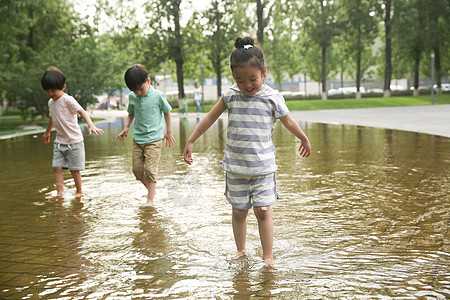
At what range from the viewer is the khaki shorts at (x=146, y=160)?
228 inches

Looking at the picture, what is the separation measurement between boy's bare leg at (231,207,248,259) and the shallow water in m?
0.10

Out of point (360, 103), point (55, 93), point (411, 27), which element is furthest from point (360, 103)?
point (55, 93)

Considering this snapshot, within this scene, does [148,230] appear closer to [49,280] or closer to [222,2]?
[49,280]

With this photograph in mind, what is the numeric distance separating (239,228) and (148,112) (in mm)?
2428

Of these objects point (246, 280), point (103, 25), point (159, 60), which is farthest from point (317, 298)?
point (103, 25)

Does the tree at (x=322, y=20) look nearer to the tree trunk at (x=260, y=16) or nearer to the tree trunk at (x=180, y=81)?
the tree trunk at (x=260, y=16)

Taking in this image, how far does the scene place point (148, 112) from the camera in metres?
5.76

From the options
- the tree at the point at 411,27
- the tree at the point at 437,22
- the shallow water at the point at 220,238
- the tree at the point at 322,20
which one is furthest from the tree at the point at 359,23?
the shallow water at the point at 220,238

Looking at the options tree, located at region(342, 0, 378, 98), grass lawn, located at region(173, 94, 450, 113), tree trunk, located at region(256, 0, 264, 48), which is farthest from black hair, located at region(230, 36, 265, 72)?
tree, located at region(342, 0, 378, 98)

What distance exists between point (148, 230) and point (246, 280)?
1525mm

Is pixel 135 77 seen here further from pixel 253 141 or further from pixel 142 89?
pixel 253 141

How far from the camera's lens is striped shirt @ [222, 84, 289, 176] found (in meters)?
Result: 3.48

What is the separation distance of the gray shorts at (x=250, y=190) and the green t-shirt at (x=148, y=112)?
237 cm

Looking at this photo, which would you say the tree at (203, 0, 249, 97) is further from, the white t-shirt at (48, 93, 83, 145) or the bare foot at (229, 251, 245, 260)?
the bare foot at (229, 251, 245, 260)
